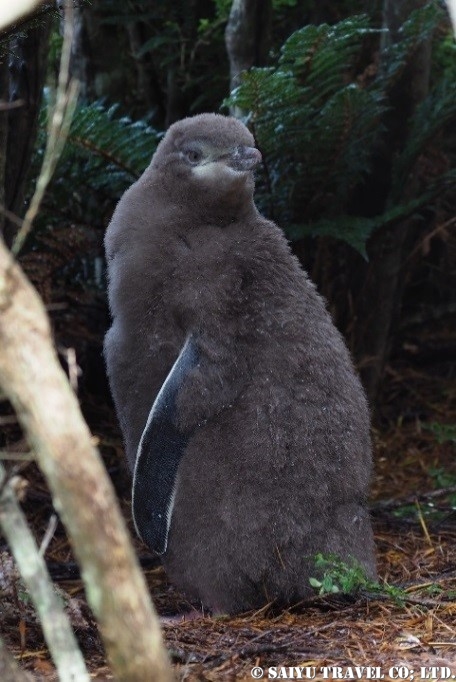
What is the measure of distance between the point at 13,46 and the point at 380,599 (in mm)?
2510

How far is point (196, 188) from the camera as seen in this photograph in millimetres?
4012

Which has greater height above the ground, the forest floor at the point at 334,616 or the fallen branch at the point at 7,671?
the fallen branch at the point at 7,671

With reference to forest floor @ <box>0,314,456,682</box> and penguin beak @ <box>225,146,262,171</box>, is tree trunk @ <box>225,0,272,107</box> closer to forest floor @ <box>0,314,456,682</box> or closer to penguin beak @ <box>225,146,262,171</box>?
penguin beak @ <box>225,146,262,171</box>

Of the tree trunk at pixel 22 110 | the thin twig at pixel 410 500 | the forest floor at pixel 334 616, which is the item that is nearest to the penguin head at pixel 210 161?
the tree trunk at pixel 22 110

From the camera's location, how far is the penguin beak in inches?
155

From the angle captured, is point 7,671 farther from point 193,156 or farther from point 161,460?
point 193,156

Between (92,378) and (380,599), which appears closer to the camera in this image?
(380,599)

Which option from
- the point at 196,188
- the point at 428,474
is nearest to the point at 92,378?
the point at 428,474

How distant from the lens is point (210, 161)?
403cm

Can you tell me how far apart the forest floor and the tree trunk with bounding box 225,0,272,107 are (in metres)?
2.37

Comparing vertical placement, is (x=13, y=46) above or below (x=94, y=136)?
above

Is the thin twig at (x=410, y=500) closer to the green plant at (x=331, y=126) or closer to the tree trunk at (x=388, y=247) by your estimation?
the tree trunk at (x=388, y=247)

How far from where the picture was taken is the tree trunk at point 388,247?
5.94 meters

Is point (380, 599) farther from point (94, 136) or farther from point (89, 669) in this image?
point (94, 136)
